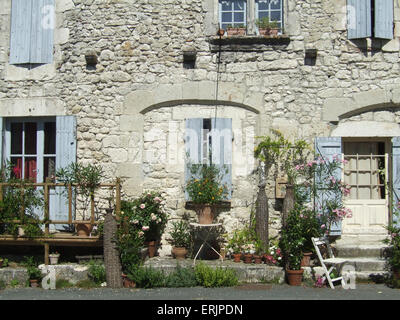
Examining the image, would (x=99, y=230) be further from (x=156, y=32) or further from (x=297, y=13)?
(x=297, y=13)

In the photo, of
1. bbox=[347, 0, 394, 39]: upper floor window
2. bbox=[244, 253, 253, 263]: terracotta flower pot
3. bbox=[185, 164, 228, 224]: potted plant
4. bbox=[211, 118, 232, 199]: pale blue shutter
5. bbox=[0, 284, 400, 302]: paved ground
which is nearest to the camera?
bbox=[0, 284, 400, 302]: paved ground

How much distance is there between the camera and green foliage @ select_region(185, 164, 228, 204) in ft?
23.7

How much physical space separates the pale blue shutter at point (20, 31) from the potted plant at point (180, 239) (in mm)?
3825

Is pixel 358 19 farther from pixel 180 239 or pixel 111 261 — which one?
pixel 111 261

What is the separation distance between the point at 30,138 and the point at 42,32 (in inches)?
72.7

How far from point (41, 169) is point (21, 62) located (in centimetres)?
188

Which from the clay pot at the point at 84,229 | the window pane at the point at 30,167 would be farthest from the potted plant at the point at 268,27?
the window pane at the point at 30,167

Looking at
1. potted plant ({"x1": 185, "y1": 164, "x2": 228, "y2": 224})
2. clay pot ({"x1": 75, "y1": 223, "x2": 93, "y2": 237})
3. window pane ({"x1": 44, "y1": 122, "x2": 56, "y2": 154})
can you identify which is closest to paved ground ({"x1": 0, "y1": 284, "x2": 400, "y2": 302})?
clay pot ({"x1": 75, "y1": 223, "x2": 93, "y2": 237})

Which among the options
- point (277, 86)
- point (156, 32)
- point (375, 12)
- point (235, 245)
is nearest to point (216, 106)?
point (277, 86)

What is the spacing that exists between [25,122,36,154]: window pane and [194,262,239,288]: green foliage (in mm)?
3616

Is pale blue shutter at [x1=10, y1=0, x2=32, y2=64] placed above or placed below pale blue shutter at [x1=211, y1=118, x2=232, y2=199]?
above

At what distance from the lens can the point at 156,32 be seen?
7746 millimetres

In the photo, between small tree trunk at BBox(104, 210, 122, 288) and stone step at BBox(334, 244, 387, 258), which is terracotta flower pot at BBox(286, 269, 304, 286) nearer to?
stone step at BBox(334, 244, 387, 258)

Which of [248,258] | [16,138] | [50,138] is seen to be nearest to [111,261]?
[248,258]
